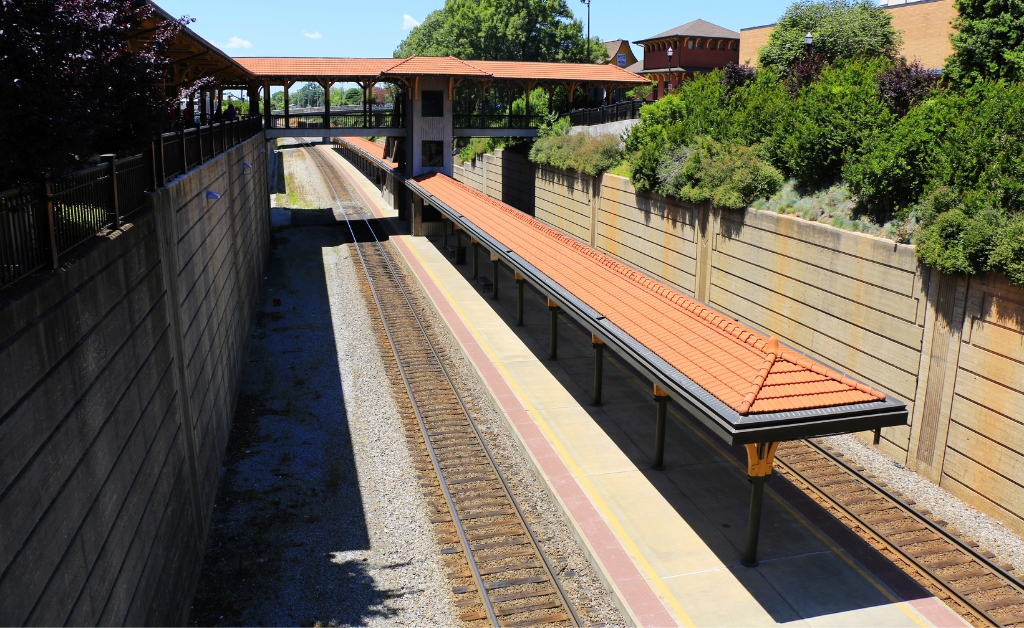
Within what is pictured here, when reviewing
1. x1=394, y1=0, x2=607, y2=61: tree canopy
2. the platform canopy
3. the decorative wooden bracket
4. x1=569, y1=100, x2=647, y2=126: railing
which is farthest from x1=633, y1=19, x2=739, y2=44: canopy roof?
the decorative wooden bracket

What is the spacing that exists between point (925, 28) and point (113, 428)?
43.5 m

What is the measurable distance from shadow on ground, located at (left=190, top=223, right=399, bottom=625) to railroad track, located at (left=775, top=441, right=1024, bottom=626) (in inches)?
280

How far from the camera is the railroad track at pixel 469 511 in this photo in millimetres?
10250

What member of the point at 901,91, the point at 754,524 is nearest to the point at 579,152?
the point at 901,91

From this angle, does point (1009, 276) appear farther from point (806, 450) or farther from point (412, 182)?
point (412, 182)

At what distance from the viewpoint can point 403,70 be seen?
3672 cm

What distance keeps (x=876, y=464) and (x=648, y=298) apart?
5.09 metres

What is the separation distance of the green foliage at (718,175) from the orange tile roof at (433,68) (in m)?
15.9

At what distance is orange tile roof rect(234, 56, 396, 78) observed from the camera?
37.6m

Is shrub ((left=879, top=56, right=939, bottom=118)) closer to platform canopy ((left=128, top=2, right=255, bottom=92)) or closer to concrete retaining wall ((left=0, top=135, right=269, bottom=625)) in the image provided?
platform canopy ((left=128, top=2, right=255, bottom=92))

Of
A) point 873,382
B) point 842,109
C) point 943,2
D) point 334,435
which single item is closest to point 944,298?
point 873,382

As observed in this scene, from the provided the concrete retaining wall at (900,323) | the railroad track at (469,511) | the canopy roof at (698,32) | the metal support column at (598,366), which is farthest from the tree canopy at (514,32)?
the metal support column at (598,366)

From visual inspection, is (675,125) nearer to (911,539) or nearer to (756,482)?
(911,539)

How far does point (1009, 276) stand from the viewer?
12.2 m
